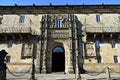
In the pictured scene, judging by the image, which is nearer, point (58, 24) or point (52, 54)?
point (52, 54)

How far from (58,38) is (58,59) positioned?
10.0 feet

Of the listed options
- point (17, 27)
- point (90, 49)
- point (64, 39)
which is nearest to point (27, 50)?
point (17, 27)

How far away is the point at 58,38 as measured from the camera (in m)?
25.0

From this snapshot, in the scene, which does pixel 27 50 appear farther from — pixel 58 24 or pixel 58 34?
pixel 58 24

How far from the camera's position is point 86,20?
25.9m

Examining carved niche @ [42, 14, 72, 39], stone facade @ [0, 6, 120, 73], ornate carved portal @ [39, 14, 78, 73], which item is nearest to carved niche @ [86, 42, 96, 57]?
stone facade @ [0, 6, 120, 73]

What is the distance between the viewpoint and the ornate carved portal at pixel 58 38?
24.0m

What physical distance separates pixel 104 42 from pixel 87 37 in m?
2.42

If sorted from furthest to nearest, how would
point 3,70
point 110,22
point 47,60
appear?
point 110,22, point 47,60, point 3,70

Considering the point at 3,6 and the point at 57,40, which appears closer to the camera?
the point at 57,40

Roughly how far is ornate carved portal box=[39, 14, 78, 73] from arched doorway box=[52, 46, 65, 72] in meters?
0.73

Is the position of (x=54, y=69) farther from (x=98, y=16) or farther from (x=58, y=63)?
(x=98, y=16)

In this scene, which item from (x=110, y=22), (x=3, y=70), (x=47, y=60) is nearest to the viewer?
Answer: (x=3, y=70)

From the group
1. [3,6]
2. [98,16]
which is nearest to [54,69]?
[98,16]
